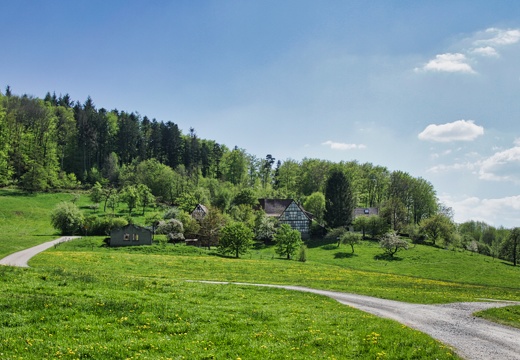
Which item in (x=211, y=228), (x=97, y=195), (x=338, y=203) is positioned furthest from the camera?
(x=97, y=195)

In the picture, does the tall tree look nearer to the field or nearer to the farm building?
the field

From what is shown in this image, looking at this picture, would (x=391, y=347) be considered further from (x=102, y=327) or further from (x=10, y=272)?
(x=10, y=272)

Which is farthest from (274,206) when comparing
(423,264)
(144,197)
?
(423,264)

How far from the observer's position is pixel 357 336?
45.6 feet

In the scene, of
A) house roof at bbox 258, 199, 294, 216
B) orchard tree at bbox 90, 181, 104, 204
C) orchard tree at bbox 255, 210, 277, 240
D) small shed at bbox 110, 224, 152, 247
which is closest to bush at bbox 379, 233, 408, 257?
orchard tree at bbox 255, 210, 277, 240

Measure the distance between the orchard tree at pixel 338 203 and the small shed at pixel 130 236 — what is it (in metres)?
52.1

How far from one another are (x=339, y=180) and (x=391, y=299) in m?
77.5

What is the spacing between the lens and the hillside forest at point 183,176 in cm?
10050

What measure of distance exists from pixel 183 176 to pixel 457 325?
120 metres

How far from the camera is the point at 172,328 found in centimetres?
1307

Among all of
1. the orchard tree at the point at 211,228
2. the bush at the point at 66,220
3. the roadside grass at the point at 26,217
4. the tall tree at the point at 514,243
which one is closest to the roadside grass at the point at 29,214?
the roadside grass at the point at 26,217

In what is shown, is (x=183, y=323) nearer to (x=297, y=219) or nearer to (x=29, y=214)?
(x=297, y=219)

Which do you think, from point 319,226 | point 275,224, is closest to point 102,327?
point 275,224

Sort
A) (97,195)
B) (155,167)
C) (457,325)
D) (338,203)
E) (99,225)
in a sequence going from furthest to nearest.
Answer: (155,167), (97,195), (338,203), (99,225), (457,325)
